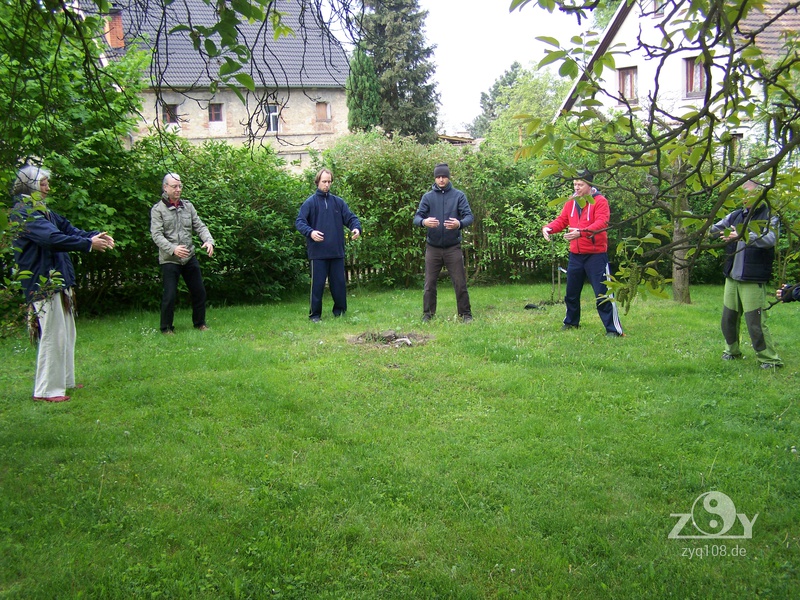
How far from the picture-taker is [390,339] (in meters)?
8.11

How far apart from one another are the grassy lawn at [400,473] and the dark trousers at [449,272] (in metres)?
1.97

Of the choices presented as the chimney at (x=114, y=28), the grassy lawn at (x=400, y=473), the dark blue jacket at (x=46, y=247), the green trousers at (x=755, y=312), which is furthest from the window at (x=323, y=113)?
the green trousers at (x=755, y=312)

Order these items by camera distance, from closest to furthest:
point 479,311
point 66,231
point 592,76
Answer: point 592,76 → point 66,231 → point 479,311

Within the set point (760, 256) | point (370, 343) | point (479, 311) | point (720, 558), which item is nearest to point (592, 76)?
point (720, 558)

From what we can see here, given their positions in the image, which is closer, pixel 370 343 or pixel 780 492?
pixel 780 492

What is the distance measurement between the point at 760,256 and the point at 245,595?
19.8 feet

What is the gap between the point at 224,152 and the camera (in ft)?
38.0

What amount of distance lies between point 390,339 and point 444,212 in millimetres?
2345

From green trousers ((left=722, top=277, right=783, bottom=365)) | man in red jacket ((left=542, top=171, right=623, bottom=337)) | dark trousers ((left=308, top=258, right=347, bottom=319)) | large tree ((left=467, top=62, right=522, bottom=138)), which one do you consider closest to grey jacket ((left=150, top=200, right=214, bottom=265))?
dark trousers ((left=308, top=258, right=347, bottom=319))

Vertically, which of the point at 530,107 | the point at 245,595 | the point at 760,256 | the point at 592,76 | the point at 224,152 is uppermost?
the point at 530,107

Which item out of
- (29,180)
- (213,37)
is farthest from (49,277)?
(213,37)

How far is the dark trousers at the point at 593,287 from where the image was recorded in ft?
27.4

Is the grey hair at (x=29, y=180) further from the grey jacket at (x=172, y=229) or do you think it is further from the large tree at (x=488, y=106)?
the large tree at (x=488, y=106)

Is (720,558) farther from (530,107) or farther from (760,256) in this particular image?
(530,107)
